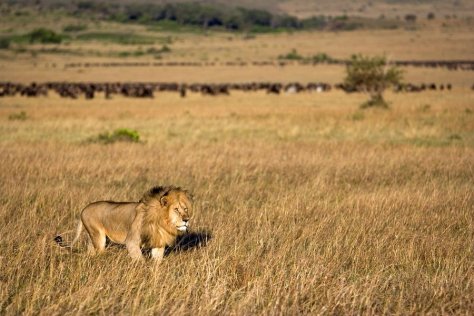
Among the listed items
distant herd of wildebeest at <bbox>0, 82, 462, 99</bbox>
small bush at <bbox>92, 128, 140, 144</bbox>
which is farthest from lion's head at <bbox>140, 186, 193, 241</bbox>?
distant herd of wildebeest at <bbox>0, 82, 462, 99</bbox>

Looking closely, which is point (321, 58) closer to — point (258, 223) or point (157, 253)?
point (258, 223)

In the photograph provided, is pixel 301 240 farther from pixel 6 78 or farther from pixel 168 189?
pixel 6 78

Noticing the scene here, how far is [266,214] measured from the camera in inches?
366

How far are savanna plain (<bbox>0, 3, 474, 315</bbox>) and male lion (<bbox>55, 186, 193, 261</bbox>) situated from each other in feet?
0.56

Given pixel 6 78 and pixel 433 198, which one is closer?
pixel 433 198

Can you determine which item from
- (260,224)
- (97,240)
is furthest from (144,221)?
(260,224)

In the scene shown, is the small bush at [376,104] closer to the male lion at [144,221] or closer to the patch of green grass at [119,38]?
the male lion at [144,221]

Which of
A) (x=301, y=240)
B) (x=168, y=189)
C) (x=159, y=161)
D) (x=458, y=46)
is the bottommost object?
(x=458, y=46)

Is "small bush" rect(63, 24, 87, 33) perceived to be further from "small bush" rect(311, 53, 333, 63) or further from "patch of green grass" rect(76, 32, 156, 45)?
"small bush" rect(311, 53, 333, 63)

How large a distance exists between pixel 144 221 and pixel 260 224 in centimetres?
255

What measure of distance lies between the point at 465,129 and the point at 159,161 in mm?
11857

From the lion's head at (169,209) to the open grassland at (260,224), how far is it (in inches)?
14.1

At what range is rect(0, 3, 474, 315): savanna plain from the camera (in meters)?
5.82

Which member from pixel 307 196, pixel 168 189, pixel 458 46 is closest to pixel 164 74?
pixel 458 46
